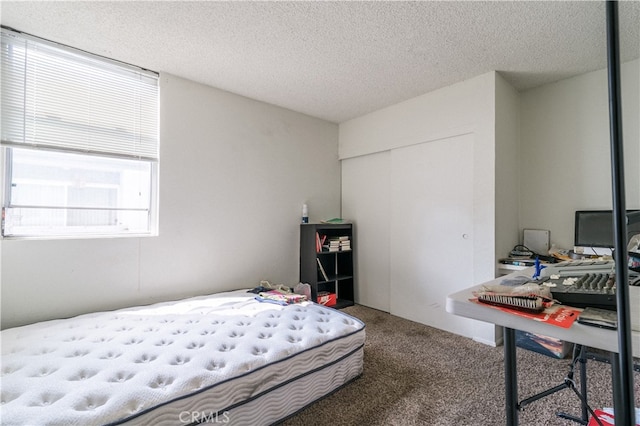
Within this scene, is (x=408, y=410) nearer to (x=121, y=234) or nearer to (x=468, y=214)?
(x=468, y=214)

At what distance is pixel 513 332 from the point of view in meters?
1.02

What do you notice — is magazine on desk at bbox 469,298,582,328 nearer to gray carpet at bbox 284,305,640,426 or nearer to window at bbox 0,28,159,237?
gray carpet at bbox 284,305,640,426

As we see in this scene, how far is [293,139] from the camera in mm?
3361

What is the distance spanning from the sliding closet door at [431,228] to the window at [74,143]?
2450mm

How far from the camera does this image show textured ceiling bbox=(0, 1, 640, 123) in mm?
1710

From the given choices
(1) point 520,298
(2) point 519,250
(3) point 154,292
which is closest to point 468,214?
(2) point 519,250

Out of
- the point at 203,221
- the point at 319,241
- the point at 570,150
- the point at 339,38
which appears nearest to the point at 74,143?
the point at 203,221

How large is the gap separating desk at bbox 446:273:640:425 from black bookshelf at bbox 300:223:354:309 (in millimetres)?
2243

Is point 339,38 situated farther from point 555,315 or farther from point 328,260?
point 328,260

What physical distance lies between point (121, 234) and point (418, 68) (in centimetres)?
288

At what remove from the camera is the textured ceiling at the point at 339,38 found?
5.61 ft

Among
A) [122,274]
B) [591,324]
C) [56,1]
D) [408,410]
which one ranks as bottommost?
[408,410]

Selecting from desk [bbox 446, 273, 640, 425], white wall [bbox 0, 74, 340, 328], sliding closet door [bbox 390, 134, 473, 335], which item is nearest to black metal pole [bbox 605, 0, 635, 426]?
desk [bbox 446, 273, 640, 425]

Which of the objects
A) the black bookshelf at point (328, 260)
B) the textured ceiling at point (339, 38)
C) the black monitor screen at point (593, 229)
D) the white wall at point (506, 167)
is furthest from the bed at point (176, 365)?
the black monitor screen at point (593, 229)
